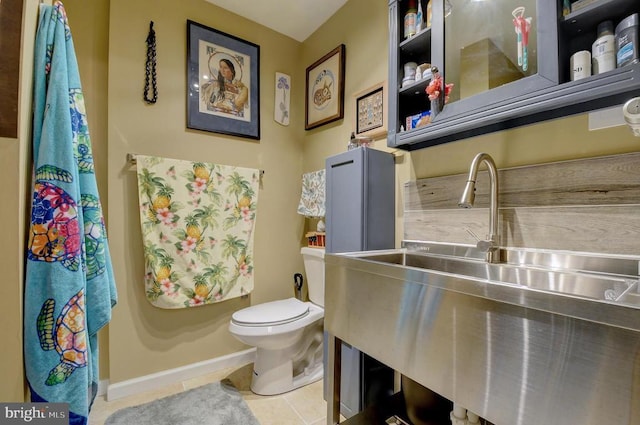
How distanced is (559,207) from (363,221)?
735 millimetres

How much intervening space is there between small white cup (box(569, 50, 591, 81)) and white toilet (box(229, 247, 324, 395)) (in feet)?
4.62

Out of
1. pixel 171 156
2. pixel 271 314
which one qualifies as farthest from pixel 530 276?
pixel 171 156

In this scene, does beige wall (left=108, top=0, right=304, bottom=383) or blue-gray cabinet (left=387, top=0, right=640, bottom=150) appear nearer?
blue-gray cabinet (left=387, top=0, right=640, bottom=150)

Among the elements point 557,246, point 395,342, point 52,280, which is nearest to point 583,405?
point 395,342

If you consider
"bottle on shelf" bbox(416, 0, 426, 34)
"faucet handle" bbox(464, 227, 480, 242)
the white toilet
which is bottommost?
the white toilet

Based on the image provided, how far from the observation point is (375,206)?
4.60ft

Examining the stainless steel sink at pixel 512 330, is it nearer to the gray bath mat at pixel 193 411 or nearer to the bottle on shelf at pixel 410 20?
the gray bath mat at pixel 193 411

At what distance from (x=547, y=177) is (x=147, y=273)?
202cm

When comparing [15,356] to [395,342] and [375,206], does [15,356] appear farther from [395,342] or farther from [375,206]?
[375,206]

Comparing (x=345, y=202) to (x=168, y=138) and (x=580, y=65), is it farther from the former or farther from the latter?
(x=168, y=138)

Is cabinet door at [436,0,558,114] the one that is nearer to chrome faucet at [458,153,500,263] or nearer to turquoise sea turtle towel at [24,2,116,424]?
chrome faucet at [458,153,500,263]

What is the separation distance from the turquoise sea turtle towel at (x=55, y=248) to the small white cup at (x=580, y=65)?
4.82ft

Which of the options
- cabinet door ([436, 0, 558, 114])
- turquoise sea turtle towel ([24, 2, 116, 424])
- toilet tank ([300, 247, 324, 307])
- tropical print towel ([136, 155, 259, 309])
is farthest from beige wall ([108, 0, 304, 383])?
cabinet door ([436, 0, 558, 114])

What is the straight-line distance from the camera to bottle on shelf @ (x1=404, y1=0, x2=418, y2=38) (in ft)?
4.13
